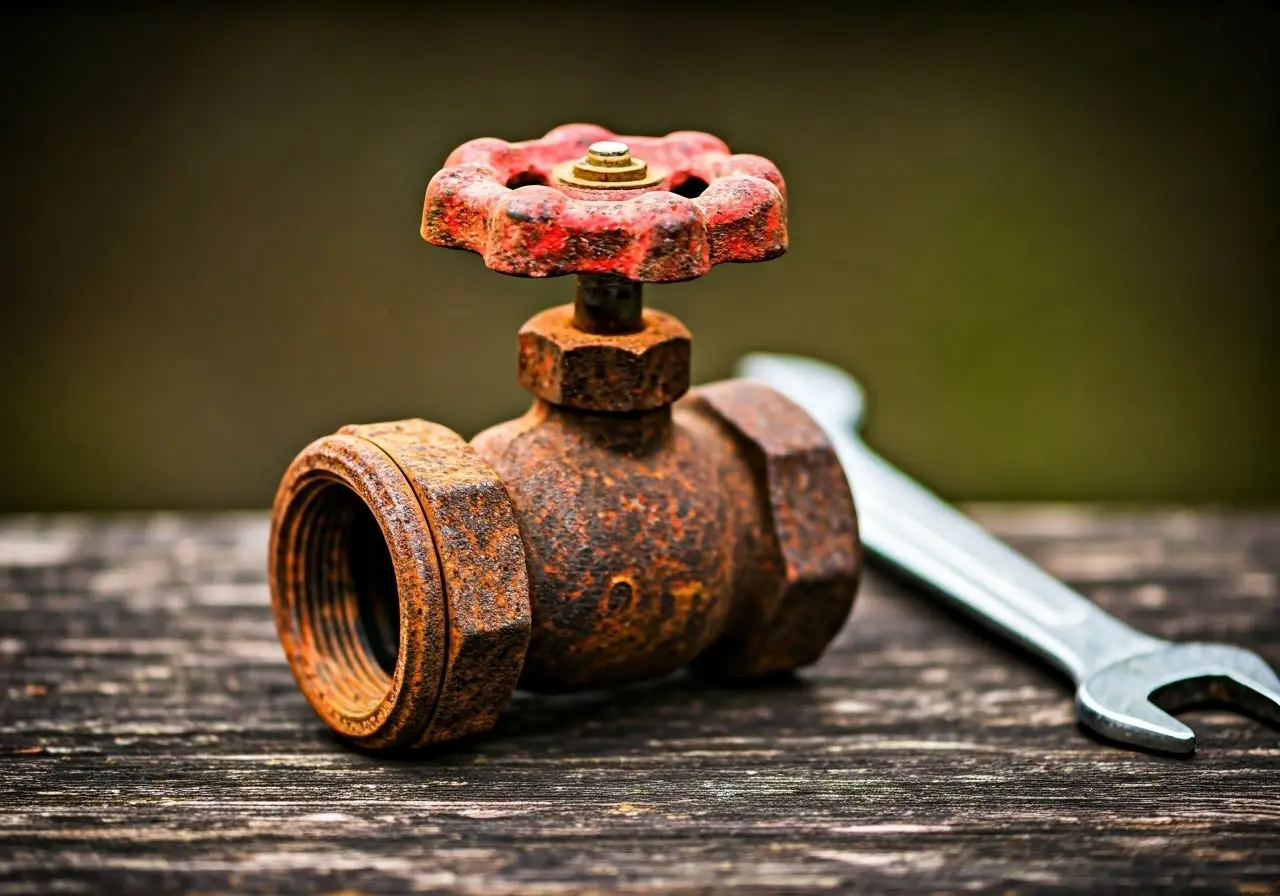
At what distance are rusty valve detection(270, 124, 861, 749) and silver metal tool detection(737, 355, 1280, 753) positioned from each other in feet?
0.71

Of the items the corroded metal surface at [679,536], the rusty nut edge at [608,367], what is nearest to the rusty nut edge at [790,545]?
the corroded metal surface at [679,536]

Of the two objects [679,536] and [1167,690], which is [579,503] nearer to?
[679,536]

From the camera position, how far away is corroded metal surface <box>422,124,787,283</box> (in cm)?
142

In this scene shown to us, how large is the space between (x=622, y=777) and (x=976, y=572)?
514mm

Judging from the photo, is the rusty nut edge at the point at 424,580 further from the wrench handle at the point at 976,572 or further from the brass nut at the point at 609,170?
the wrench handle at the point at 976,572

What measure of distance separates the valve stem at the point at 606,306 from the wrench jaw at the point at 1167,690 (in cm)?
54

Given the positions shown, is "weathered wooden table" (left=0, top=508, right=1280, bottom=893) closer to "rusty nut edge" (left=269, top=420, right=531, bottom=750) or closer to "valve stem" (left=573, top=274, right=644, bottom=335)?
"rusty nut edge" (left=269, top=420, right=531, bottom=750)

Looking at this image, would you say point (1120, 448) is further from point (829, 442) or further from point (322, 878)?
point (322, 878)

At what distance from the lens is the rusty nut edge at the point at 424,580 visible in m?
1.45

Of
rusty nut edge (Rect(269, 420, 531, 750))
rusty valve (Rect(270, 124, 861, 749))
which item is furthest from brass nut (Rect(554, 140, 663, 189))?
rusty nut edge (Rect(269, 420, 531, 750))

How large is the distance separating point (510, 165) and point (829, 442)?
1.29 ft

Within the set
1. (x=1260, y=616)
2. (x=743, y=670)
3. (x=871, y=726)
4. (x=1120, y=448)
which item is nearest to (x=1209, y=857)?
(x=871, y=726)

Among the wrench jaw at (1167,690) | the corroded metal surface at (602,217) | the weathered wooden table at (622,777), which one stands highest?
the corroded metal surface at (602,217)

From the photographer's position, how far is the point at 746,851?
1.38 m
